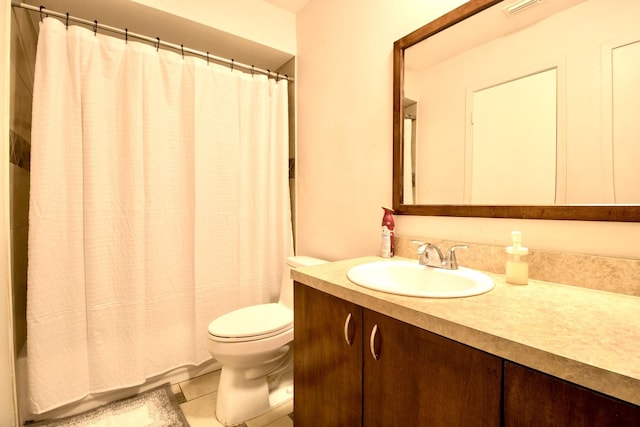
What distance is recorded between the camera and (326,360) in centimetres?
90

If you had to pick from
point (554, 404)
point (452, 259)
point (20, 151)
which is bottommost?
point (554, 404)

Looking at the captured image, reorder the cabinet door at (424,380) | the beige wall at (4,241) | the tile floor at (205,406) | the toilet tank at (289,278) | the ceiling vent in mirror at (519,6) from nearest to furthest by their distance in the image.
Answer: the cabinet door at (424,380) → the ceiling vent in mirror at (519,6) → the beige wall at (4,241) → the tile floor at (205,406) → the toilet tank at (289,278)

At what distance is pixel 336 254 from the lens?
1.67 metres

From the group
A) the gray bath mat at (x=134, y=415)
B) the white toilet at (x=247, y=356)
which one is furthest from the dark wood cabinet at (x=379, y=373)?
the gray bath mat at (x=134, y=415)

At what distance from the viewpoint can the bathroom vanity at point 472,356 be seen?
1.45ft

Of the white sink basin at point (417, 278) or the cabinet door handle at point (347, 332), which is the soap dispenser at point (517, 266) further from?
the cabinet door handle at point (347, 332)

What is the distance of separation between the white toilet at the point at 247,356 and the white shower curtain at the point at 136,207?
0.37m

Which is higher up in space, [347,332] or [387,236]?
[387,236]

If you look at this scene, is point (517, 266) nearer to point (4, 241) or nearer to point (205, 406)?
point (205, 406)

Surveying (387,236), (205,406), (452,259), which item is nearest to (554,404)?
(452,259)

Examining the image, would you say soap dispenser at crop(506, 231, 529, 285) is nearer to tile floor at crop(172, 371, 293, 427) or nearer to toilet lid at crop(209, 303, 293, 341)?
toilet lid at crop(209, 303, 293, 341)

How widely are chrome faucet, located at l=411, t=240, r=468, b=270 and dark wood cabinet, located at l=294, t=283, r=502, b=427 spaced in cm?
39

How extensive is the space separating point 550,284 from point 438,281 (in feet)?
1.03

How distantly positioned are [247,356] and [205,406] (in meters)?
0.45
